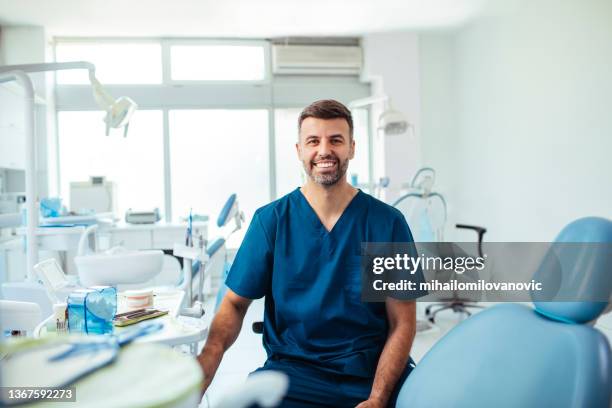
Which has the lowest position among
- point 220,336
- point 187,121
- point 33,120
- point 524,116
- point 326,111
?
point 220,336

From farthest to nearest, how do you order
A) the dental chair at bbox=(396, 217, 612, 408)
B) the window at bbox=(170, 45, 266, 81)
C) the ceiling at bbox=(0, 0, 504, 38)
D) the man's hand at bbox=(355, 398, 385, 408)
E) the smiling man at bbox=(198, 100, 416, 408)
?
1. the window at bbox=(170, 45, 266, 81)
2. the ceiling at bbox=(0, 0, 504, 38)
3. the smiling man at bbox=(198, 100, 416, 408)
4. the man's hand at bbox=(355, 398, 385, 408)
5. the dental chair at bbox=(396, 217, 612, 408)

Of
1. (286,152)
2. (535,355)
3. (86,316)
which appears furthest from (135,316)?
(286,152)

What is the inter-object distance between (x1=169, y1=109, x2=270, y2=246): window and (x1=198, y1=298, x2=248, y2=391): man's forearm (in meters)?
3.92

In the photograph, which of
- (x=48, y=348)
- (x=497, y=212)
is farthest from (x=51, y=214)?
(x=497, y=212)

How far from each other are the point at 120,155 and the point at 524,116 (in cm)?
389

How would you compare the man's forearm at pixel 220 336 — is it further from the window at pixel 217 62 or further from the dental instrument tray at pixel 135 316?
the window at pixel 217 62

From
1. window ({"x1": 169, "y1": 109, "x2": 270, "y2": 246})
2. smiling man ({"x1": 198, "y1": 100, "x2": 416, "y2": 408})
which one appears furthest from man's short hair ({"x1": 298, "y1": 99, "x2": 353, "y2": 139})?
window ({"x1": 169, "y1": 109, "x2": 270, "y2": 246})

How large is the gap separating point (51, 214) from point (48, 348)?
3316 mm

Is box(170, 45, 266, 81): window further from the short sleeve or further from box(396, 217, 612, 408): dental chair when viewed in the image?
box(396, 217, 612, 408): dental chair

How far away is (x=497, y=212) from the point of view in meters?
4.33

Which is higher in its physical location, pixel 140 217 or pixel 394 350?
pixel 140 217

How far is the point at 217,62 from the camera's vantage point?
199 inches

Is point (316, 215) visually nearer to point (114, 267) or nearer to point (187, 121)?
point (114, 267)

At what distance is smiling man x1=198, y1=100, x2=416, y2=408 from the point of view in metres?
1.14
